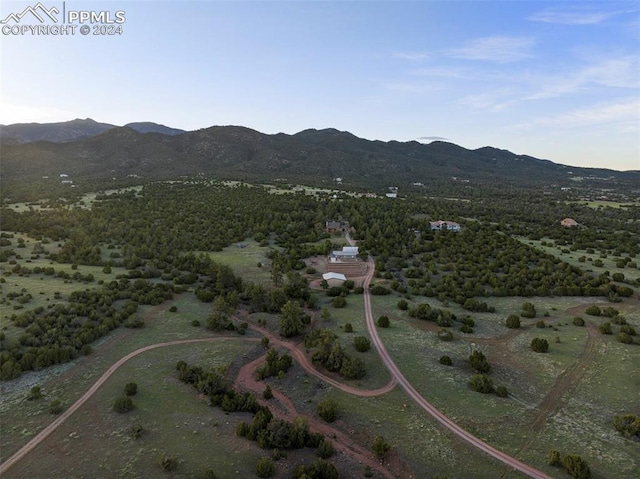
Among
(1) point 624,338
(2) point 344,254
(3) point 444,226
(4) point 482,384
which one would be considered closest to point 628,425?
(4) point 482,384

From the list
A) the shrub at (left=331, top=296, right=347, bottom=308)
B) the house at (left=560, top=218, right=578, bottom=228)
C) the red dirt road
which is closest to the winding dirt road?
the shrub at (left=331, top=296, right=347, bottom=308)

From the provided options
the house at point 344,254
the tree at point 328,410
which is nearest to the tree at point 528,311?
the house at point 344,254

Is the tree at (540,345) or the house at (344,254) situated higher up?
the house at (344,254)

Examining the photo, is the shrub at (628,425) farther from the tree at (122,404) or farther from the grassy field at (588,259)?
the grassy field at (588,259)

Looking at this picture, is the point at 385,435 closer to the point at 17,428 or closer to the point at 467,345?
the point at 467,345

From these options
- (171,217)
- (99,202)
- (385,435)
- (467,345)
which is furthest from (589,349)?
(99,202)

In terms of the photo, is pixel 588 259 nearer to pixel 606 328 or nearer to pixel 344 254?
pixel 606 328
